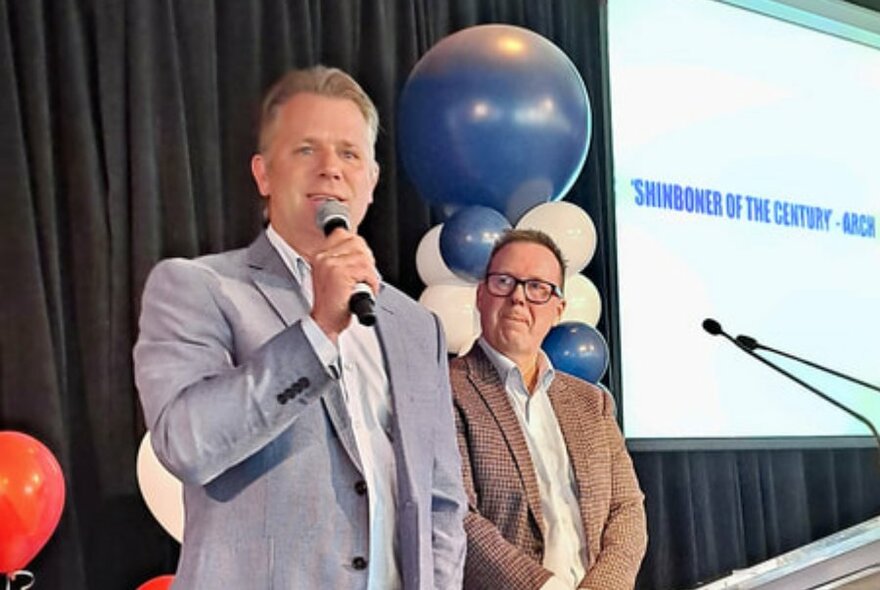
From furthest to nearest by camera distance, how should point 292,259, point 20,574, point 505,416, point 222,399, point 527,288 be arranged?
point 20,574, point 527,288, point 505,416, point 292,259, point 222,399

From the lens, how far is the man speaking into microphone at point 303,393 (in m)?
1.41

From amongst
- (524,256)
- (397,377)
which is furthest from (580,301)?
(397,377)

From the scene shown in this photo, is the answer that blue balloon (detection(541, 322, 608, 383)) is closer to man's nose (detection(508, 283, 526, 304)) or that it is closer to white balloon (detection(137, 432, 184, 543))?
man's nose (detection(508, 283, 526, 304))

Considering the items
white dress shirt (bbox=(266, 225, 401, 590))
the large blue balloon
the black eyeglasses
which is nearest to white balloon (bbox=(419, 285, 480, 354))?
the large blue balloon

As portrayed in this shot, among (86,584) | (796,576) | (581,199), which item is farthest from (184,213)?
(796,576)

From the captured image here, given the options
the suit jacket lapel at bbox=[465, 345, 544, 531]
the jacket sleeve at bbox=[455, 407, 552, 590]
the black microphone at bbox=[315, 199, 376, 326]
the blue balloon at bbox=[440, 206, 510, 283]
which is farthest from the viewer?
the blue balloon at bbox=[440, 206, 510, 283]

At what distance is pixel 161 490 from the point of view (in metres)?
2.49

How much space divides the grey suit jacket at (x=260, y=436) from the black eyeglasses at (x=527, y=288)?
880 mm

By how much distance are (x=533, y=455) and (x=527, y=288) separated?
333 mm

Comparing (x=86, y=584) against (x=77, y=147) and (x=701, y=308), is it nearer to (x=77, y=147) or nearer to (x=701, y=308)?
(x=77, y=147)

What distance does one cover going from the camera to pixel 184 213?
306 centimetres

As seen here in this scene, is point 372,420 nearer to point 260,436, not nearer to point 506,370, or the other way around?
point 260,436

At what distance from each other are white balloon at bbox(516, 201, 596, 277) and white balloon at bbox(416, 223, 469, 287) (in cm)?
23

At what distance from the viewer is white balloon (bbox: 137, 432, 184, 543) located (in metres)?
2.48
